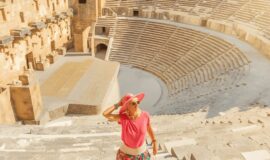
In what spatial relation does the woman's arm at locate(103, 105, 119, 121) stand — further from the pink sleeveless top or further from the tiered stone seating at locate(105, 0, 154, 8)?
the tiered stone seating at locate(105, 0, 154, 8)

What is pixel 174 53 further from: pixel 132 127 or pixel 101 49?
pixel 132 127

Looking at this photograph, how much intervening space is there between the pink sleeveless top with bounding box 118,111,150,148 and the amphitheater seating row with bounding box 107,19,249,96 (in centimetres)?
960

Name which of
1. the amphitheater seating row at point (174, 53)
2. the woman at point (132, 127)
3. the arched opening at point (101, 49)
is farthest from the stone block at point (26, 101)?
the arched opening at point (101, 49)

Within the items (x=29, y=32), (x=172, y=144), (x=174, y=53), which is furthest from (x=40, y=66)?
(x=172, y=144)

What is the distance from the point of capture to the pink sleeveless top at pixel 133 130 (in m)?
3.34

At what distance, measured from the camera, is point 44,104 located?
1142 centimetres

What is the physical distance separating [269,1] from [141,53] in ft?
30.6

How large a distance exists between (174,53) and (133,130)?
14.9 metres

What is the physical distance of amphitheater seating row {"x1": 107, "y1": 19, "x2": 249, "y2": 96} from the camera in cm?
1425

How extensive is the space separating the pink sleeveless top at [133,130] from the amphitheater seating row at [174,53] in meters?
9.60

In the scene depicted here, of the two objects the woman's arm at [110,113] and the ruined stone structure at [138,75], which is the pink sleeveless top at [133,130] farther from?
the ruined stone structure at [138,75]

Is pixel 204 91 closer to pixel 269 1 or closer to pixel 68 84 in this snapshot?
A: pixel 68 84

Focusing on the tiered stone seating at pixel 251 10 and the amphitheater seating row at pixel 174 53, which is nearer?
the amphitheater seating row at pixel 174 53

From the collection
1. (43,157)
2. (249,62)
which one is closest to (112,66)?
(249,62)
